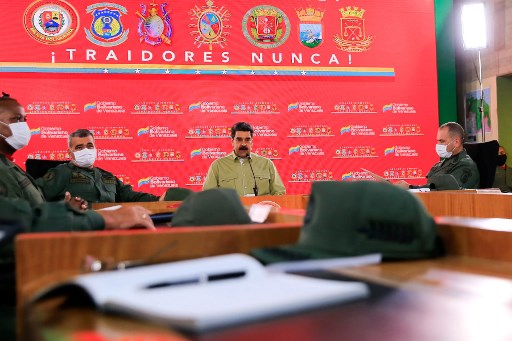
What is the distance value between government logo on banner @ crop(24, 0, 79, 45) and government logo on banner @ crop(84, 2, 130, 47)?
166 mm

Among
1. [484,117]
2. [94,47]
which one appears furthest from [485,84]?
[94,47]

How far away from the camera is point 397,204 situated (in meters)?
1.14

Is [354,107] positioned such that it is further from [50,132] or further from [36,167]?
[36,167]

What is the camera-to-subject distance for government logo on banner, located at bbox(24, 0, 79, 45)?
5848 mm

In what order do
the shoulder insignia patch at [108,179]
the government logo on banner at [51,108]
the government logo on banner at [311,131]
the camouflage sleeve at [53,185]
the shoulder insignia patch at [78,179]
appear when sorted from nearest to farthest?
1. the camouflage sleeve at [53,185]
2. the shoulder insignia patch at [78,179]
3. the shoulder insignia patch at [108,179]
4. the government logo on banner at [51,108]
5. the government logo on banner at [311,131]

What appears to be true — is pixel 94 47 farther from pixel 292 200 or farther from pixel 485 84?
pixel 485 84

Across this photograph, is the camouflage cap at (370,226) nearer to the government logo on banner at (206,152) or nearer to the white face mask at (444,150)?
the white face mask at (444,150)

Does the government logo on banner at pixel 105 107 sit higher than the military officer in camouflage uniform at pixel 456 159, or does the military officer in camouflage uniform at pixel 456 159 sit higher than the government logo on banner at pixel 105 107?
the government logo on banner at pixel 105 107

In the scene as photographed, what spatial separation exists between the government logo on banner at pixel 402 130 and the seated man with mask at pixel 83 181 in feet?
10.3

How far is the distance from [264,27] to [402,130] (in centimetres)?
192

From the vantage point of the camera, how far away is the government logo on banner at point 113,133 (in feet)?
19.6

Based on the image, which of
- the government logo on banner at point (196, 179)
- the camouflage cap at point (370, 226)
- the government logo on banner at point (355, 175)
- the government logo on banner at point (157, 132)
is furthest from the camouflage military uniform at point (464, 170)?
the camouflage cap at point (370, 226)

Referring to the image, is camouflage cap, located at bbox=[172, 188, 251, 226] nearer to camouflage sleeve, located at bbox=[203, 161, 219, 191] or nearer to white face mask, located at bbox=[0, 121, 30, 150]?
white face mask, located at bbox=[0, 121, 30, 150]

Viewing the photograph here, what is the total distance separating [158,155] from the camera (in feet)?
20.0
